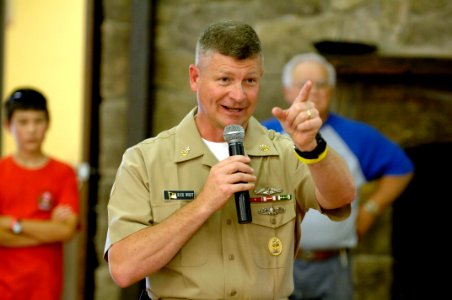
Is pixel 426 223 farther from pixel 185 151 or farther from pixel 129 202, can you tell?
pixel 129 202

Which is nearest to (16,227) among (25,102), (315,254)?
(25,102)

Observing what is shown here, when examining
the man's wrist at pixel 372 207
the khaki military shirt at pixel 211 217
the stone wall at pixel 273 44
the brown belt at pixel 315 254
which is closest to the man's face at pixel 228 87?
the khaki military shirt at pixel 211 217

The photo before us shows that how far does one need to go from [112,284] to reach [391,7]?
7.05ft

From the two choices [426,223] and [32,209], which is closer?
[32,209]

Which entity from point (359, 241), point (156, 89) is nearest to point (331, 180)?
point (359, 241)

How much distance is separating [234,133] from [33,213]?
5.66ft

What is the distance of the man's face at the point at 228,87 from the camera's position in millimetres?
2107

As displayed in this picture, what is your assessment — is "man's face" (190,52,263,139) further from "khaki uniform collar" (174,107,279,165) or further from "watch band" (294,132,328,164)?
"watch band" (294,132,328,164)

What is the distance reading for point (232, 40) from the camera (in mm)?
2115

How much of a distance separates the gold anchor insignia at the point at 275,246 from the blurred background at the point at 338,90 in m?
2.05

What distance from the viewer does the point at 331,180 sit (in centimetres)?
212

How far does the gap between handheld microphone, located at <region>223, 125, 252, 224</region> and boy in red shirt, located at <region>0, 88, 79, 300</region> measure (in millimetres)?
1632

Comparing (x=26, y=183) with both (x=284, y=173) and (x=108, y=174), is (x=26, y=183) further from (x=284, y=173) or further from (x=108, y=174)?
(x=284, y=173)

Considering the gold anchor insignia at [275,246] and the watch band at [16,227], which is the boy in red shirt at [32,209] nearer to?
the watch band at [16,227]
